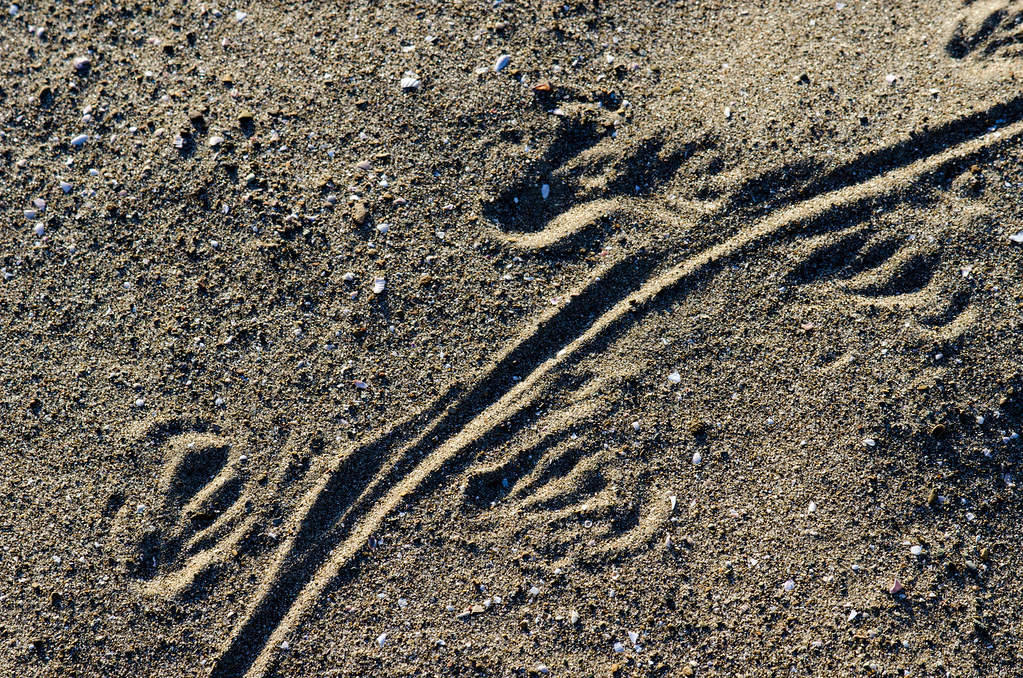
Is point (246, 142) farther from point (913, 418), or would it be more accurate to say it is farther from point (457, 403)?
point (913, 418)

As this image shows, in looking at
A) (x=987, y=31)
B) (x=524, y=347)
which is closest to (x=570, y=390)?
(x=524, y=347)

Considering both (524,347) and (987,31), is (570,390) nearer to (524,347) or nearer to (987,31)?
(524,347)

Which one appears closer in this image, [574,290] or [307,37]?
[574,290]

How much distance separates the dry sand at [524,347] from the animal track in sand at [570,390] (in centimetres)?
1

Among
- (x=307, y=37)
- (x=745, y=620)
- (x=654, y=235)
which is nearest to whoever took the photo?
(x=745, y=620)

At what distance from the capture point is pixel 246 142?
2949 millimetres

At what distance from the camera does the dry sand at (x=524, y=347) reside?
2.67 meters

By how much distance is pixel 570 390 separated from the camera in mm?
2787

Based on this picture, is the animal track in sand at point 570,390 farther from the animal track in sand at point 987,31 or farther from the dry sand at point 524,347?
the animal track in sand at point 987,31

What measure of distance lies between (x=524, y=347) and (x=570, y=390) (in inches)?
10.5

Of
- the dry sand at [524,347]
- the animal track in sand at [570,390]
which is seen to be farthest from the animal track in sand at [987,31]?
the animal track in sand at [570,390]

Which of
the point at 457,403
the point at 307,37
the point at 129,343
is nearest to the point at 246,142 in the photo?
the point at 307,37

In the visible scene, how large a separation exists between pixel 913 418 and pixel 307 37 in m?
3.09

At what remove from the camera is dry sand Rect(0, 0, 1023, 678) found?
2.67m
